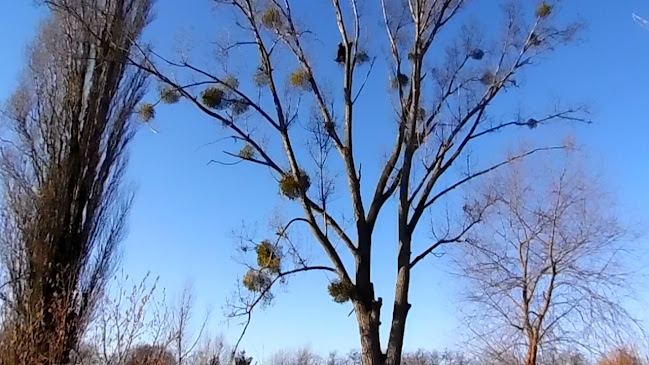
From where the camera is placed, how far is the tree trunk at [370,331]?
728cm

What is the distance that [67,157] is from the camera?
10164 mm

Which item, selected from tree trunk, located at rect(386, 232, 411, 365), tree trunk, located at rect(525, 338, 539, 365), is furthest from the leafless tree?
tree trunk, located at rect(386, 232, 411, 365)

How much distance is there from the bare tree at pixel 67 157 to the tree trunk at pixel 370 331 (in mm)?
3235

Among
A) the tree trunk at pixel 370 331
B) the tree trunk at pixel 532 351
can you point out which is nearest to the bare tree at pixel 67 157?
the tree trunk at pixel 370 331

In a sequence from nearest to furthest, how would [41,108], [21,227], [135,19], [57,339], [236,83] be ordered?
[57,339]
[236,83]
[21,227]
[41,108]
[135,19]

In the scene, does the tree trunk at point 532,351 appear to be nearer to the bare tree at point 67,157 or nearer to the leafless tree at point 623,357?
the leafless tree at point 623,357

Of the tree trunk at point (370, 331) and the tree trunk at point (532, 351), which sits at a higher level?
the tree trunk at point (532, 351)

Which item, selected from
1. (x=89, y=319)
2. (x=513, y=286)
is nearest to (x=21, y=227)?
(x=89, y=319)

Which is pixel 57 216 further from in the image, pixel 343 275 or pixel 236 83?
pixel 343 275

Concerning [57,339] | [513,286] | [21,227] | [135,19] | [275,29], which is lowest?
[57,339]

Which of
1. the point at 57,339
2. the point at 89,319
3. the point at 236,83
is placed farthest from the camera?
the point at 236,83

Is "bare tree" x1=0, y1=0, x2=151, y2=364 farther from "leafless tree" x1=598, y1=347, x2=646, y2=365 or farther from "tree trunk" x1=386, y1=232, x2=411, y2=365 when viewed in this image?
"leafless tree" x1=598, y1=347, x2=646, y2=365

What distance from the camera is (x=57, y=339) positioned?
6.93 m

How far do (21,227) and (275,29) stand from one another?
476 cm
